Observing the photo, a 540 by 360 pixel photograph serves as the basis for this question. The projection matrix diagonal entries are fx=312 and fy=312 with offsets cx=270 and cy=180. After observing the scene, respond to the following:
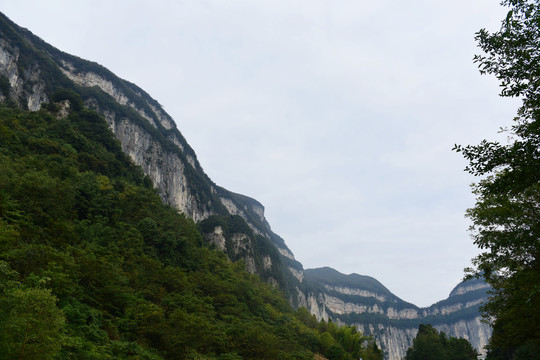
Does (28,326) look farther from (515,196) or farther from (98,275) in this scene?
(515,196)

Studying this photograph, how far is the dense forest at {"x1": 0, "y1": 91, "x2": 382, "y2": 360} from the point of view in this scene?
9765 millimetres

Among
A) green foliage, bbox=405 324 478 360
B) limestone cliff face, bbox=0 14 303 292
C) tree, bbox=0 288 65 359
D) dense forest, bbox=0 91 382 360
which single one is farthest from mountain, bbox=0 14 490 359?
tree, bbox=0 288 65 359

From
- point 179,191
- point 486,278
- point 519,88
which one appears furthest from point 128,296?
point 179,191

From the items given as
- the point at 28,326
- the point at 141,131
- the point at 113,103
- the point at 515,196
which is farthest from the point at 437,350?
the point at 113,103

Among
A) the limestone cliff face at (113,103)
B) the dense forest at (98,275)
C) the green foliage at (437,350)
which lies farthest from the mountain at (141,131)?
the green foliage at (437,350)

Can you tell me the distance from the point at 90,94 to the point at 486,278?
85.6 m

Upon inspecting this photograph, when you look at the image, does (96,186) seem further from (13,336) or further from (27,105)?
(27,105)

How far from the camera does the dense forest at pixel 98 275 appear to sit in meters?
9.76

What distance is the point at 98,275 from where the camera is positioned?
16891 millimetres

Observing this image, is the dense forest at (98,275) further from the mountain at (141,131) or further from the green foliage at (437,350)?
the mountain at (141,131)

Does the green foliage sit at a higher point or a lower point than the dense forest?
lower

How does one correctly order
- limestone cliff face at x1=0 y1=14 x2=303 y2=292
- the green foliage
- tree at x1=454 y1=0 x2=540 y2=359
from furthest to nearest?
1. limestone cliff face at x1=0 y1=14 x2=303 y2=292
2. the green foliage
3. tree at x1=454 y1=0 x2=540 y2=359

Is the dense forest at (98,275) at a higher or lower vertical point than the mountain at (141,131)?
lower

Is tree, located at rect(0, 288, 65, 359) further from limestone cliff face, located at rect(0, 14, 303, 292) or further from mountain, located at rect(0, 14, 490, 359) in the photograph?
limestone cliff face, located at rect(0, 14, 303, 292)
